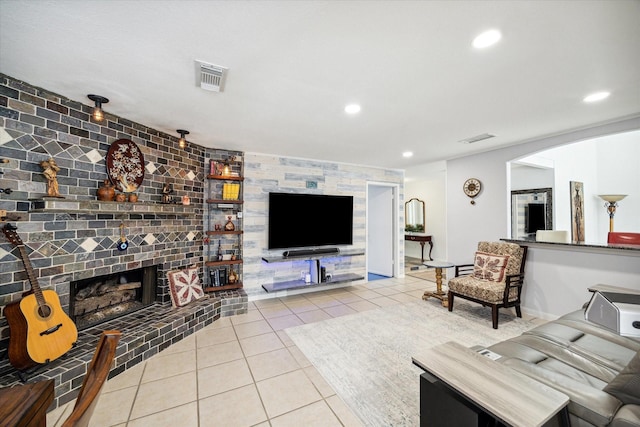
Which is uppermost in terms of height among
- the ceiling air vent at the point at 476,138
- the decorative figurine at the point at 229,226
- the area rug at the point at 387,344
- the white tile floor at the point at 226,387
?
the ceiling air vent at the point at 476,138

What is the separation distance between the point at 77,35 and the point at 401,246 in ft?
18.9

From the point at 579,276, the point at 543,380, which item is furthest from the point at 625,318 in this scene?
the point at 579,276

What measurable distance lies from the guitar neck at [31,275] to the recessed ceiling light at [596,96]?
5056 millimetres

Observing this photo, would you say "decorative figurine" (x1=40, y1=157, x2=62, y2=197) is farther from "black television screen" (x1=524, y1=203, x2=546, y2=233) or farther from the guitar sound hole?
"black television screen" (x1=524, y1=203, x2=546, y2=233)

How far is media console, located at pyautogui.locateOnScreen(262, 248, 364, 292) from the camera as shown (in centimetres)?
426

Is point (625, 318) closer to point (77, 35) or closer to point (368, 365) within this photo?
point (368, 365)

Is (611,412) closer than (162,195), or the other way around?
(611,412)

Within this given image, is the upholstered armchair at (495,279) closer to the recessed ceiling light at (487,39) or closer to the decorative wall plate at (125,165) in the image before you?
the recessed ceiling light at (487,39)

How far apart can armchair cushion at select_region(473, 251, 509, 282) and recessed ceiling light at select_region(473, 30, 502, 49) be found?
10.1ft

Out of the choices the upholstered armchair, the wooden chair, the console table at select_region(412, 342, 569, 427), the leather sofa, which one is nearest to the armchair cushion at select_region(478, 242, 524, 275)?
the upholstered armchair

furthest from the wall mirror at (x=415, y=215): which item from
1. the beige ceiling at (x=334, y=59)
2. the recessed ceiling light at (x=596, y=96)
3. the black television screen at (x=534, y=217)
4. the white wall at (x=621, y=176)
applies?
the recessed ceiling light at (x=596, y=96)

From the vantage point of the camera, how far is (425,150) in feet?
13.9

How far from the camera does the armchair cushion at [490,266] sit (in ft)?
11.8

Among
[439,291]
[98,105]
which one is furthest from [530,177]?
[98,105]
